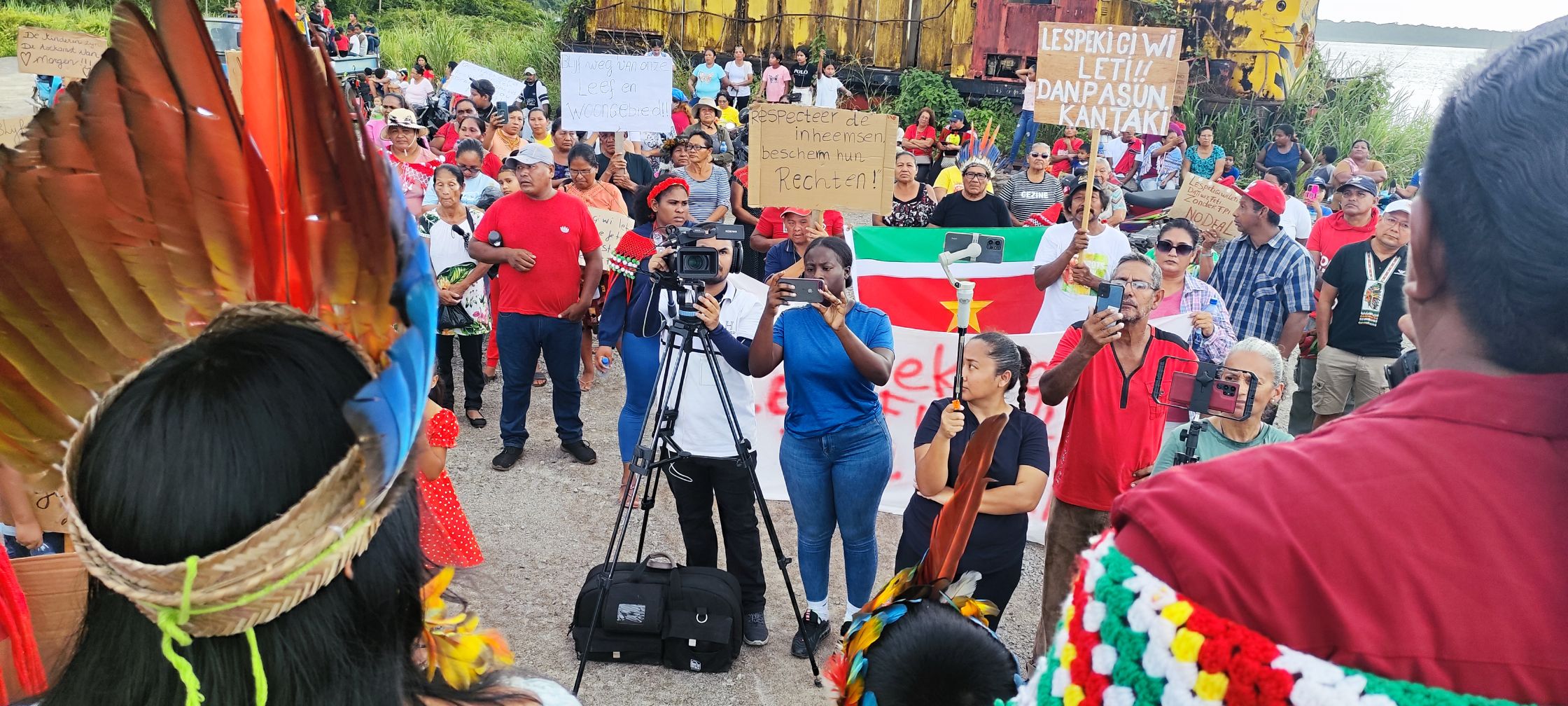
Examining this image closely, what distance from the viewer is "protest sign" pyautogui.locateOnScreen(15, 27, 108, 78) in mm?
7582

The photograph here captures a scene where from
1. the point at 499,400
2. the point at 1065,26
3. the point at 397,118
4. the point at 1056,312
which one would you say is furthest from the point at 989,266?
the point at 397,118

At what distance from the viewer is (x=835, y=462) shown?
4316mm

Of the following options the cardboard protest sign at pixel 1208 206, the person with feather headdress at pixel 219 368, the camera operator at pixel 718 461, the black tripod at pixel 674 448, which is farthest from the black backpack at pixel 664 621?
the cardboard protest sign at pixel 1208 206

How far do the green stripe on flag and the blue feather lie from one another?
18.8 feet

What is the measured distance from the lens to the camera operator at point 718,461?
455 centimetres

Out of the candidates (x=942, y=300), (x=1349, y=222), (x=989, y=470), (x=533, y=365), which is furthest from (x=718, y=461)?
(x=1349, y=222)

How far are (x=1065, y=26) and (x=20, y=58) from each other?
26.6ft

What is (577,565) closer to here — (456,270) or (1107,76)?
(456,270)

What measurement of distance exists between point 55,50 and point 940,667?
8779 mm

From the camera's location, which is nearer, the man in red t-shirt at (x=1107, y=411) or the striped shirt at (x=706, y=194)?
the man in red t-shirt at (x=1107, y=411)

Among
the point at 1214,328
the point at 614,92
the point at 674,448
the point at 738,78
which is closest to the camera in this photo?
the point at 674,448

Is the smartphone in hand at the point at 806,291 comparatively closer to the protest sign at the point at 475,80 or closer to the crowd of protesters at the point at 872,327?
the crowd of protesters at the point at 872,327

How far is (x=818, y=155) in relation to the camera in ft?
17.6

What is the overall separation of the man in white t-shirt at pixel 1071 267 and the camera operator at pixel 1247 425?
246 centimetres
